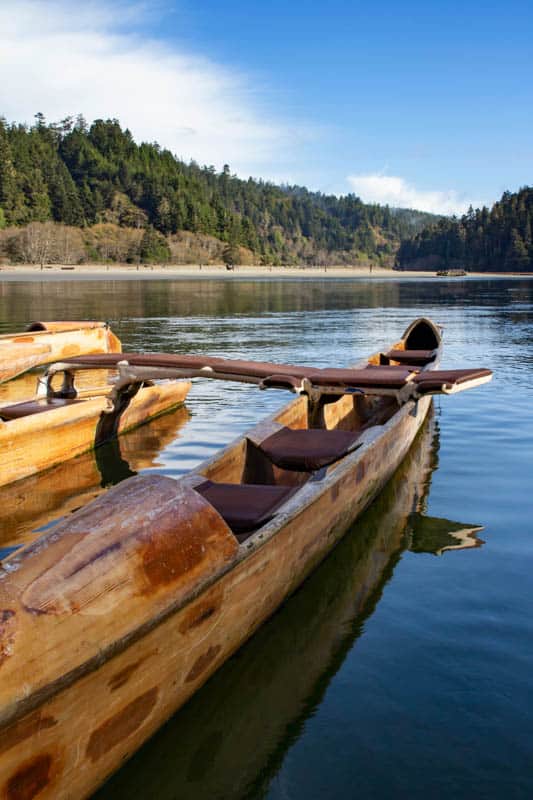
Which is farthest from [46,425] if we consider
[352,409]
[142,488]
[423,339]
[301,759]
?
[423,339]

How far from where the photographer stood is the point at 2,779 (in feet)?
10.0

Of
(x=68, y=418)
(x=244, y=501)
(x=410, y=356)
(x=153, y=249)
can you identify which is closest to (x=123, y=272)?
(x=153, y=249)

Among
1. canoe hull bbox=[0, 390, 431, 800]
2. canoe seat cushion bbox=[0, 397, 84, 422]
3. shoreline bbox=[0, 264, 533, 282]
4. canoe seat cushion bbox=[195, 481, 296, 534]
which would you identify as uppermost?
shoreline bbox=[0, 264, 533, 282]

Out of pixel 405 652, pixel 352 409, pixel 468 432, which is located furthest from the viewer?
pixel 468 432

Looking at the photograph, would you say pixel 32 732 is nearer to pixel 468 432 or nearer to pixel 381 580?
pixel 381 580

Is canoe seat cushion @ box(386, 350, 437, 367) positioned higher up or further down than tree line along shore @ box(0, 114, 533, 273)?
further down

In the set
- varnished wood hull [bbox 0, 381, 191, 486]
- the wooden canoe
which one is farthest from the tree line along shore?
varnished wood hull [bbox 0, 381, 191, 486]

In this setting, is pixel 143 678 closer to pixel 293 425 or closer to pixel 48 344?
pixel 293 425

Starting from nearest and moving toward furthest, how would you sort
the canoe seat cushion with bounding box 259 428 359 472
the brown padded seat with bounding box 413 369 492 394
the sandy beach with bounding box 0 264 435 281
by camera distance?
1. the canoe seat cushion with bounding box 259 428 359 472
2. the brown padded seat with bounding box 413 369 492 394
3. the sandy beach with bounding box 0 264 435 281

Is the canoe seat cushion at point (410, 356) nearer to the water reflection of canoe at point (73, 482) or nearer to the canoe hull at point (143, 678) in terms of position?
the water reflection of canoe at point (73, 482)

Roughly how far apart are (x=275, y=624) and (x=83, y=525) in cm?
235

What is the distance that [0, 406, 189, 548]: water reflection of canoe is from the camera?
8.16m

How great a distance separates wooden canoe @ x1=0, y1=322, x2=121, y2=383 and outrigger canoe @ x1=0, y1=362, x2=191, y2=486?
72 cm

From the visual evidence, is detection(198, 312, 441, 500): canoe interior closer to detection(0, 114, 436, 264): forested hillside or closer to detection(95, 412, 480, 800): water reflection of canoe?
detection(95, 412, 480, 800): water reflection of canoe
